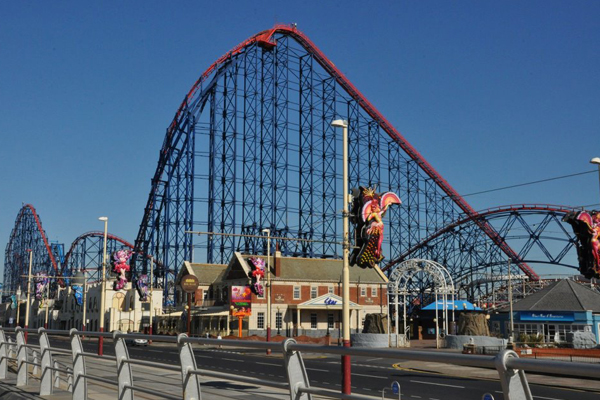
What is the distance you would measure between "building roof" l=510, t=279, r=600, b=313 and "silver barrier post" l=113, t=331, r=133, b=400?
4677cm

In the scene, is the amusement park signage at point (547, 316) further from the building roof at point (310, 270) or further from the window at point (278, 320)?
the window at point (278, 320)

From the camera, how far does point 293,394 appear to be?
5277mm

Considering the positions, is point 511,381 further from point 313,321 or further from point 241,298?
point 313,321

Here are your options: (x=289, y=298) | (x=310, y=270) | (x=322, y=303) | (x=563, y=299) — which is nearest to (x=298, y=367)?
(x=563, y=299)

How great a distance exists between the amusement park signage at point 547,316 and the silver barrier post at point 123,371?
1844 inches

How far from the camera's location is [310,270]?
2694 inches

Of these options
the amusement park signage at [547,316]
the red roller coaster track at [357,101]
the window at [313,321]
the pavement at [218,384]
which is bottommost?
the window at [313,321]

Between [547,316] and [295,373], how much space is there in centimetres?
4915

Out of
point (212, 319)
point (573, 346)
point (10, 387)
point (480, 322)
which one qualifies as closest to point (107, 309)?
point (212, 319)

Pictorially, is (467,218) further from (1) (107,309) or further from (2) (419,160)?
(1) (107,309)

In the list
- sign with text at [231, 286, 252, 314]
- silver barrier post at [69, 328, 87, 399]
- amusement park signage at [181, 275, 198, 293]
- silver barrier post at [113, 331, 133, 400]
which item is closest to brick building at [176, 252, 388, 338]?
sign with text at [231, 286, 252, 314]

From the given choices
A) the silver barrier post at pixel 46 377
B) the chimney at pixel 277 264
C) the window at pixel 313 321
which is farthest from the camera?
the window at pixel 313 321

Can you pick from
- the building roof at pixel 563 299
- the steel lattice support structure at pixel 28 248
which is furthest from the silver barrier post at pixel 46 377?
the steel lattice support structure at pixel 28 248

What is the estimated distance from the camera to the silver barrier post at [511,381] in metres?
3.60
